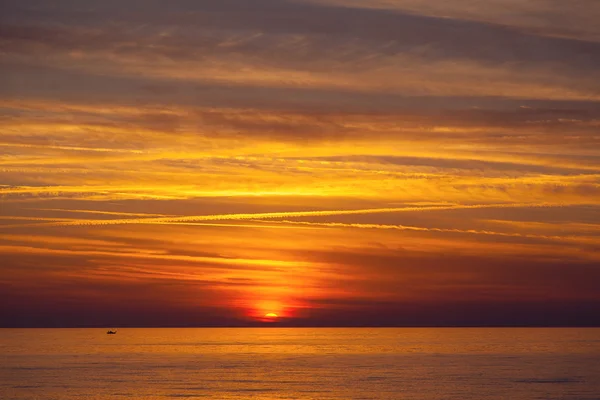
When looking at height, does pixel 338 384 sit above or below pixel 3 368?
above

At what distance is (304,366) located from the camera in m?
153

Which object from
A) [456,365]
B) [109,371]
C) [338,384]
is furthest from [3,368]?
[456,365]

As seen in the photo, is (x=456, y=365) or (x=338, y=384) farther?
(x=456, y=365)

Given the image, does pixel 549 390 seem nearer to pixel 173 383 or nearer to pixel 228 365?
pixel 173 383

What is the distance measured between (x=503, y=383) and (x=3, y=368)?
79657 mm

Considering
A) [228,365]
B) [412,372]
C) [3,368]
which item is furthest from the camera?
[228,365]

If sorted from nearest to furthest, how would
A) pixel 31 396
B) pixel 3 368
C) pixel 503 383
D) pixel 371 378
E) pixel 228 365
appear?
pixel 31 396 < pixel 503 383 < pixel 371 378 < pixel 3 368 < pixel 228 365

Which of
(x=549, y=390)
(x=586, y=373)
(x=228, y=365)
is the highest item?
(x=549, y=390)

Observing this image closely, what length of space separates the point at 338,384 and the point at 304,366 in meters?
41.1

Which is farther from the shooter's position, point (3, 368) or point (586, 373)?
point (3, 368)

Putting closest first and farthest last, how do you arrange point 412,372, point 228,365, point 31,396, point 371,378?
point 31,396
point 371,378
point 412,372
point 228,365

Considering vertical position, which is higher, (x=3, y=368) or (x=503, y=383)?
(x=503, y=383)

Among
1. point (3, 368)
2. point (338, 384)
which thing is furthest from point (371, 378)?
point (3, 368)

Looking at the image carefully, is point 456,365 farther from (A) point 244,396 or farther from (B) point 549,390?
(A) point 244,396
